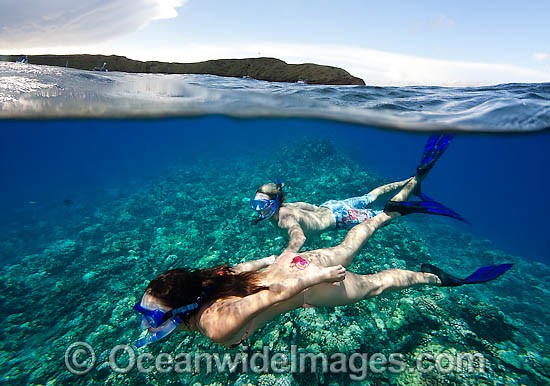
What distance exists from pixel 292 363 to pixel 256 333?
2.42 ft

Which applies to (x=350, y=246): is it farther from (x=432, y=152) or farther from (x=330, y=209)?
(x=432, y=152)

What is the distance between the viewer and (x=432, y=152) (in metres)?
6.54

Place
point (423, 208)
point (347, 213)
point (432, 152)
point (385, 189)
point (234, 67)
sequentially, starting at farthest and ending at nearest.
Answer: point (234, 67), point (385, 189), point (432, 152), point (347, 213), point (423, 208)

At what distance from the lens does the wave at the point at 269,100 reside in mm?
9922

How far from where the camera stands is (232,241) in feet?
25.3

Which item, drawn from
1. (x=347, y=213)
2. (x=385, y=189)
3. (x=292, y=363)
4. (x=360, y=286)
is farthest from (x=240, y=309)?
(x=385, y=189)

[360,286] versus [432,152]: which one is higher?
[432,152]

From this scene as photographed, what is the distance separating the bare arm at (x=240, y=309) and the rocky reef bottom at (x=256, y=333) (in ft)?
7.32

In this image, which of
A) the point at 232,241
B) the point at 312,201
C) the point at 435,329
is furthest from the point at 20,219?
the point at 435,329

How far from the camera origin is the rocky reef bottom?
13.4 ft

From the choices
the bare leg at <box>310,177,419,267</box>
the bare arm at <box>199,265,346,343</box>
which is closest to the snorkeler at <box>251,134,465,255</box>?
the bare leg at <box>310,177,419,267</box>

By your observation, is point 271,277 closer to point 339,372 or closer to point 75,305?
point 339,372

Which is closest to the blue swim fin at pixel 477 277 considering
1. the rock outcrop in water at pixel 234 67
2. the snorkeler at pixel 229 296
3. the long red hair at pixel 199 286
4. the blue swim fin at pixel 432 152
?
the snorkeler at pixel 229 296

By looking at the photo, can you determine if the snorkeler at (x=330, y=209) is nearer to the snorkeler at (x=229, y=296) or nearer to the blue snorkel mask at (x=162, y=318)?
the snorkeler at (x=229, y=296)
